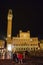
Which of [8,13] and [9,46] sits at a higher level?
[8,13]

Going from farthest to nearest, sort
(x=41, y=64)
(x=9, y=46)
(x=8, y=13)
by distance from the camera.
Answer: (x=8, y=13)
(x=9, y=46)
(x=41, y=64)

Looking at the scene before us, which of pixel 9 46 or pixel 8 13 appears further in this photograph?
pixel 8 13

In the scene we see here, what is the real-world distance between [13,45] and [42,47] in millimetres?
5848

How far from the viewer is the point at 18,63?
9.17 metres

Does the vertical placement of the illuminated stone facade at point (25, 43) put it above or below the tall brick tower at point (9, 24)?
below

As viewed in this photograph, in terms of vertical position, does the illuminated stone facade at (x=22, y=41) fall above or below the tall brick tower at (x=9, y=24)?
below

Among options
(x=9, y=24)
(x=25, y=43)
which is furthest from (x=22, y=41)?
(x=9, y=24)

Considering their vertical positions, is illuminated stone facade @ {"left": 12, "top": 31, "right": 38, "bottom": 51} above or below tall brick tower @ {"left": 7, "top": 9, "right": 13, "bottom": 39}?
below

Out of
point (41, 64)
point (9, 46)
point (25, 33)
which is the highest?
point (25, 33)

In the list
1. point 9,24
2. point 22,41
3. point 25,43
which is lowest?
point 25,43

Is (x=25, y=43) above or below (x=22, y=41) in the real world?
below

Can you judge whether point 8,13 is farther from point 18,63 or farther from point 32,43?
point 18,63

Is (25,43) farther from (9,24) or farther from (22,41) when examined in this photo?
(9,24)

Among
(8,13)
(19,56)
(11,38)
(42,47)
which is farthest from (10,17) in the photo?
(19,56)
